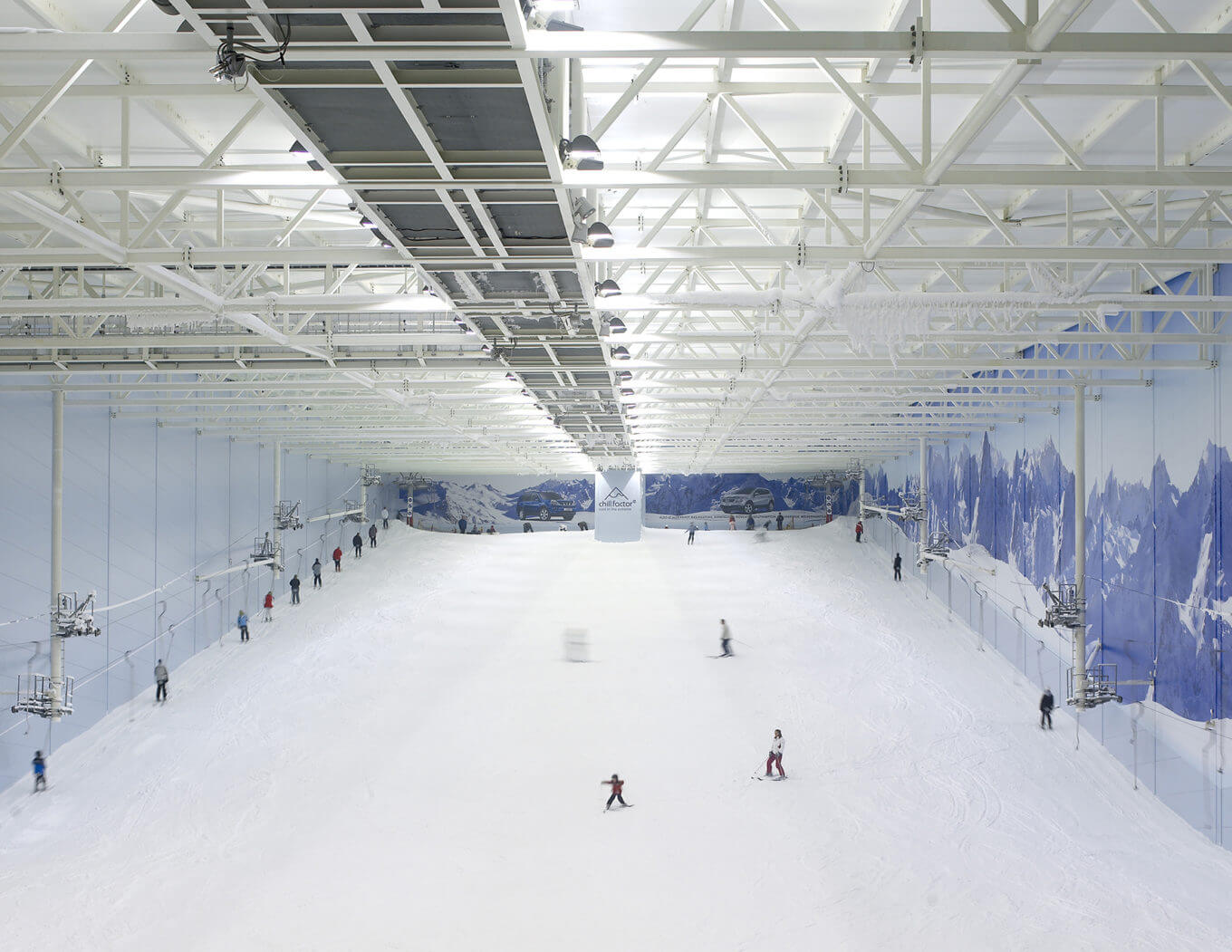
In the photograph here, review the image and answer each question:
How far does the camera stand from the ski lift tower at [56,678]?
18453 mm

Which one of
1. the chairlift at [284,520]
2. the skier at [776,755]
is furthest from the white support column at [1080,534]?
the chairlift at [284,520]

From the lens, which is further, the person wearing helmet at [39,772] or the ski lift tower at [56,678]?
the person wearing helmet at [39,772]

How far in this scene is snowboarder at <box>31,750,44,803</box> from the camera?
1861 centimetres

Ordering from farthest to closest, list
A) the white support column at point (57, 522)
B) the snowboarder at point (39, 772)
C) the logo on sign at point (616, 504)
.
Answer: the logo on sign at point (616, 504) < the white support column at point (57, 522) < the snowboarder at point (39, 772)

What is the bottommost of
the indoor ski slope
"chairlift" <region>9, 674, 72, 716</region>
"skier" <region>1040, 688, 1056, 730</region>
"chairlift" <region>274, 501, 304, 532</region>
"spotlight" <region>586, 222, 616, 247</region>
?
the indoor ski slope

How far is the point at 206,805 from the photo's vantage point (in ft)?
58.0

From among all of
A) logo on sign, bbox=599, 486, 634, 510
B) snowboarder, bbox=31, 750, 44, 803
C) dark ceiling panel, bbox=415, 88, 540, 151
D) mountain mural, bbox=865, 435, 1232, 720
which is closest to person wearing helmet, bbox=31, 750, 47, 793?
snowboarder, bbox=31, 750, 44, 803

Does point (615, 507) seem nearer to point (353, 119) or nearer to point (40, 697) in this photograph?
point (40, 697)

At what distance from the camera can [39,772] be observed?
18672 millimetres

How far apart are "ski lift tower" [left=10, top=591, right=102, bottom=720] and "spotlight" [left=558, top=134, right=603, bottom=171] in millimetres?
16852

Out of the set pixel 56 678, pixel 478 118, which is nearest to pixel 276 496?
pixel 56 678

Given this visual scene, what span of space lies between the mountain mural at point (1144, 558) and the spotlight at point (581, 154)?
45.7 feet

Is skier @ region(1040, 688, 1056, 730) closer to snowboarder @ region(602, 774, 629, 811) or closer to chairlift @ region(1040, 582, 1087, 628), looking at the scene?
chairlift @ region(1040, 582, 1087, 628)

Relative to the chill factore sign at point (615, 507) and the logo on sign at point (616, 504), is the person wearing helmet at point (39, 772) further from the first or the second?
the logo on sign at point (616, 504)
